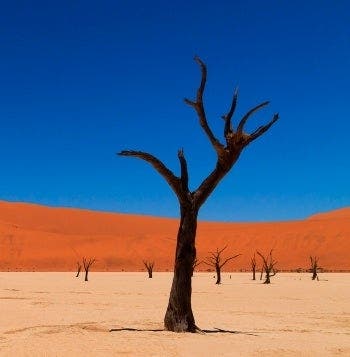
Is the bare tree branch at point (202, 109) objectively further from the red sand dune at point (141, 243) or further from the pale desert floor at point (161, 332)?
the red sand dune at point (141, 243)

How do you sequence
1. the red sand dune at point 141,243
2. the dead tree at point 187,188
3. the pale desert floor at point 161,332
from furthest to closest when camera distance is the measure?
the red sand dune at point 141,243, the dead tree at point 187,188, the pale desert floor at point 161,332

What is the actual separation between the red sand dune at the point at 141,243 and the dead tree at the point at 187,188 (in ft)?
186

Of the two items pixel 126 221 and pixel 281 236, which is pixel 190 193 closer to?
pixel 281 236

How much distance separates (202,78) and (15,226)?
88323 mm

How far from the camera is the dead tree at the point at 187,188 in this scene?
11992mm

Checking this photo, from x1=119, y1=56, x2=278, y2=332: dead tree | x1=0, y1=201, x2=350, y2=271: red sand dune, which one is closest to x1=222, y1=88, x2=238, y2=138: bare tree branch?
x1=119, y1=56, x2=278, y2=332: dead tree

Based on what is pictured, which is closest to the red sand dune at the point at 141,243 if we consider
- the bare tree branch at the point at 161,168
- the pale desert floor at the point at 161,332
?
the pale desert floor at the point at 161,332

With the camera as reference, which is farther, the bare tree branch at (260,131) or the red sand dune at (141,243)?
the red sand dune at (141,243)

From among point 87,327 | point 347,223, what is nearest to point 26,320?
point 87,327

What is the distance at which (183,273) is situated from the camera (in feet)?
39.9

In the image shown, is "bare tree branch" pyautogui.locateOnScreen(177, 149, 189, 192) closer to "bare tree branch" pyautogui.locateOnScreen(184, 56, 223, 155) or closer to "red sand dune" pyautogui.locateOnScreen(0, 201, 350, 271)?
"bare tree branch" pyautogui.locateOnScreen(184, 56, 223, 155)

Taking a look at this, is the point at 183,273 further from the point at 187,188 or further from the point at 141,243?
the point at 141,243

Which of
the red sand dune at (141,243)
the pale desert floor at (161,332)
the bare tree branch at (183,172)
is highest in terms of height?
the red sand dune at (141,243)

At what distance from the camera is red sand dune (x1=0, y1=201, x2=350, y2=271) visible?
75.9 metres
